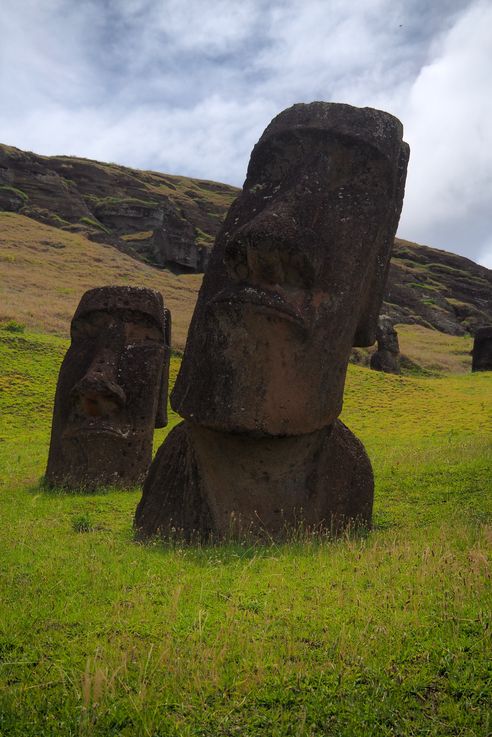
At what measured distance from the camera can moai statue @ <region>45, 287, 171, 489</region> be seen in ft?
31.5

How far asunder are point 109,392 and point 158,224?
Result: 72.7 meters

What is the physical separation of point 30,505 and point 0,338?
47.1 ft

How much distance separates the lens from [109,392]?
372 inches

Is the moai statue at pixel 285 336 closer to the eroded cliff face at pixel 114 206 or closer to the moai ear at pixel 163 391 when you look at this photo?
the moai ear at pixel 163 391

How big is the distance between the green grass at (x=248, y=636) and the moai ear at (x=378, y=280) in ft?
6.46

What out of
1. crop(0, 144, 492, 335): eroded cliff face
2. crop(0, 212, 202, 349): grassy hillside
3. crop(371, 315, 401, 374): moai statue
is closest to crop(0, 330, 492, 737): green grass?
crop(0, 212, 202, 349): grassy hillside

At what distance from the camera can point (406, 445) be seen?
14.6 meters

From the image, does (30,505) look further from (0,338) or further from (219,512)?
(0,338)

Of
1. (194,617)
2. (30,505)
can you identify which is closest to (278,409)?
(194,617)

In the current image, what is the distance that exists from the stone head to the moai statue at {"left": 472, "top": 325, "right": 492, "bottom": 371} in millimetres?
25906

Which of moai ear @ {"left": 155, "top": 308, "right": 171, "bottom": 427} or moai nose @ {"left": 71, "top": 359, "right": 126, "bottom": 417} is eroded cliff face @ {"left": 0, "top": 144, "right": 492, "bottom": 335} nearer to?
moai ear @ {"left": 155, "top": 308, "right": 171, "bottom": 427}

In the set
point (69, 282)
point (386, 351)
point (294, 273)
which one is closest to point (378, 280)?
point (294, 273)

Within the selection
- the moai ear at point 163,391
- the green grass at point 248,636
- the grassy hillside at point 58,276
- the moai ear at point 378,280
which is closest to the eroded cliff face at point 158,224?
the grassy hillside at point 58,276

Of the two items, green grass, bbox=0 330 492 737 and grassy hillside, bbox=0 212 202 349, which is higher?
grassy hillside, bbox=0 212 202 349
